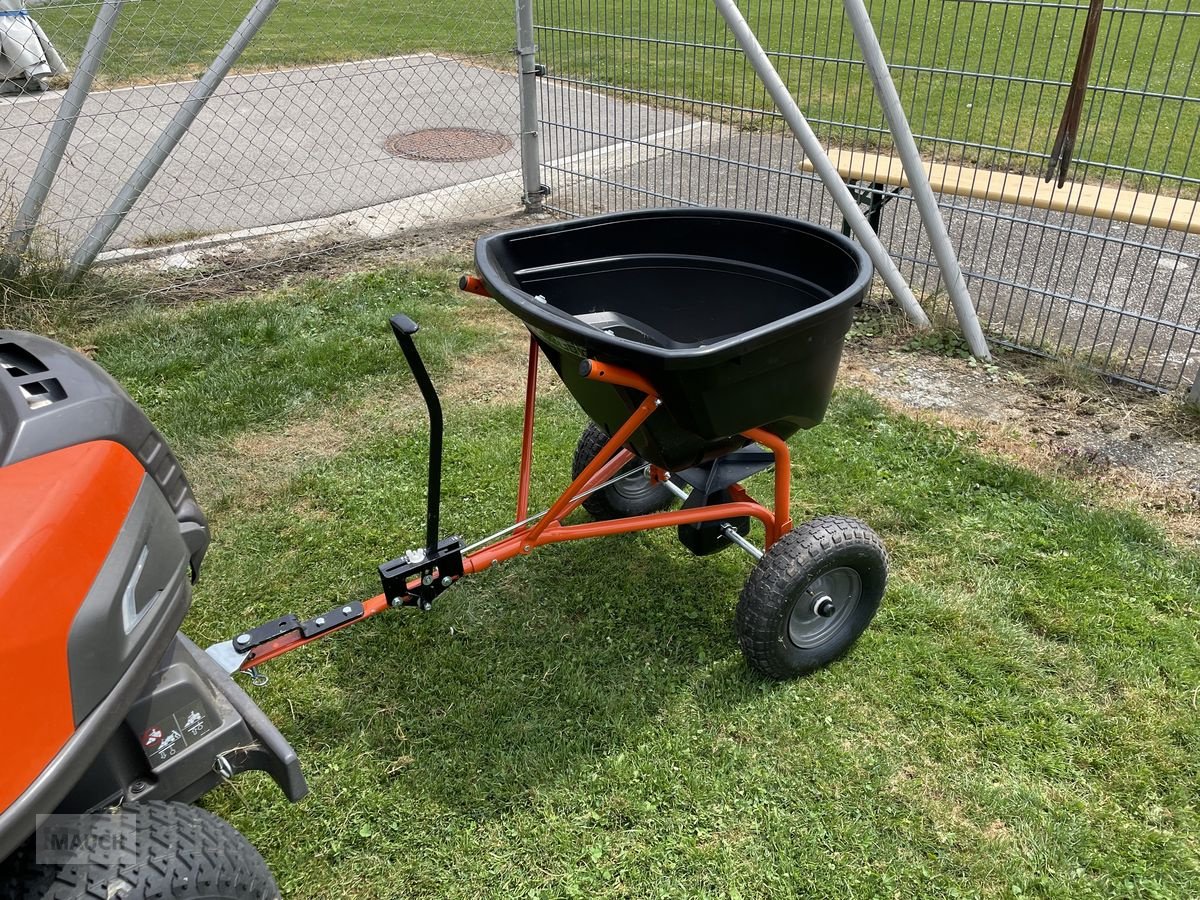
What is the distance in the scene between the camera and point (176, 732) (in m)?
1.66

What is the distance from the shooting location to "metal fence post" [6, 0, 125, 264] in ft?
13.3

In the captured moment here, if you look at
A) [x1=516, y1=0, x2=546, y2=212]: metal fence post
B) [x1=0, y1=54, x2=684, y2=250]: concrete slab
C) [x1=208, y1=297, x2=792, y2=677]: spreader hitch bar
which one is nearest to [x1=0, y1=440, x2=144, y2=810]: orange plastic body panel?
[x1=208, y1=297, x2=792, y2=677]: spreader hitch bar

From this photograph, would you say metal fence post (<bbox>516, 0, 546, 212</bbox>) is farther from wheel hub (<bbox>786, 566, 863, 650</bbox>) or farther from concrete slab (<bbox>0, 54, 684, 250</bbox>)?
wheel hub (<bbox>786, 566, 863, 650</bbox>)

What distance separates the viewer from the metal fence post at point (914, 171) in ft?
11.9

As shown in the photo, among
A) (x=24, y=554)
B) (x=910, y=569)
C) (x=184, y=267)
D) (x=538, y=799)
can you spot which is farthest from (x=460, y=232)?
(x=24, y=554)

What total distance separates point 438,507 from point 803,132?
8.28 ft

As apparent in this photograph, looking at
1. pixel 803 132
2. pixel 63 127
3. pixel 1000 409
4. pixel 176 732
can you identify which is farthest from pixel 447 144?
pixel 176 732

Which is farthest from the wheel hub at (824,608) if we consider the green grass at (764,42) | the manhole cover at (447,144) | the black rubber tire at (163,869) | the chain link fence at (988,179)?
the manhole cover at (447,144)

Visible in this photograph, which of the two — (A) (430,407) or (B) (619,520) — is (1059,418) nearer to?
(B) (619,520)

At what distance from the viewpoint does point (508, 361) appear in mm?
4238

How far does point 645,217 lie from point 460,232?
320 centimetres

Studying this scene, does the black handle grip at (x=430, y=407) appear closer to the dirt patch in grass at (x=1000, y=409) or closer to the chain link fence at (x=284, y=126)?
the dirt patch in grass at (x=1000, y=409)

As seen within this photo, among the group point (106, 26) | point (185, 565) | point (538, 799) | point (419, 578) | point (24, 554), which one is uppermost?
point (106, 26)

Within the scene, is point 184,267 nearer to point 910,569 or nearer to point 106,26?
point 106,26
